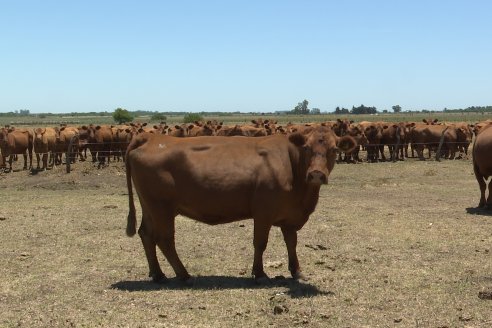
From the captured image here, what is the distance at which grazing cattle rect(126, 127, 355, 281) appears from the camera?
27.1ft

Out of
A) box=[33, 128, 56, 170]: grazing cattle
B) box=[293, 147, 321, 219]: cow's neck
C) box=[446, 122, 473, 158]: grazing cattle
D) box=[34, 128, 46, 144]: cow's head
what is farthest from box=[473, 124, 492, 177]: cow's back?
box=[34, 128, 46, 144]: cow's head

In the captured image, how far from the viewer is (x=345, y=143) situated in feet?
27.3

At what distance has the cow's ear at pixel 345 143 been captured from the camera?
8281 mm

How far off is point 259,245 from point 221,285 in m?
0.74

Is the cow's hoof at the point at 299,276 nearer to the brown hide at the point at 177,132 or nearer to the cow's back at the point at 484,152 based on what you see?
the cow's back at the point at 484,152

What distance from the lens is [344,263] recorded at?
30.8 ft

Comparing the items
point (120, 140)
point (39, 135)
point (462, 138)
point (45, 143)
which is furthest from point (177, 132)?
point (462, 138)

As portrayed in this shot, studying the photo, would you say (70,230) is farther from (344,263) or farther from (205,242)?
(344,263)

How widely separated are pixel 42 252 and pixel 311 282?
4.75m

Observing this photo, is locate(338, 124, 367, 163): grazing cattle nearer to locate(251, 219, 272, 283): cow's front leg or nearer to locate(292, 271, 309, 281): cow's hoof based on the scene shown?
locate(292, 271, 309, 281): cow's hoof

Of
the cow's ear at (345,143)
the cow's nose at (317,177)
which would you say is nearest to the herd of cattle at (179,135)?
the cow's ear at (345,143)

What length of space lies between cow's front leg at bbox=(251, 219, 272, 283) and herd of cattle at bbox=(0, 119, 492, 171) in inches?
768

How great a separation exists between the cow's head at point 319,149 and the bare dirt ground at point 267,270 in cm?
151

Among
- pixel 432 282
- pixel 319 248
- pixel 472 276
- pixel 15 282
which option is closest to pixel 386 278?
pixel 432 282
